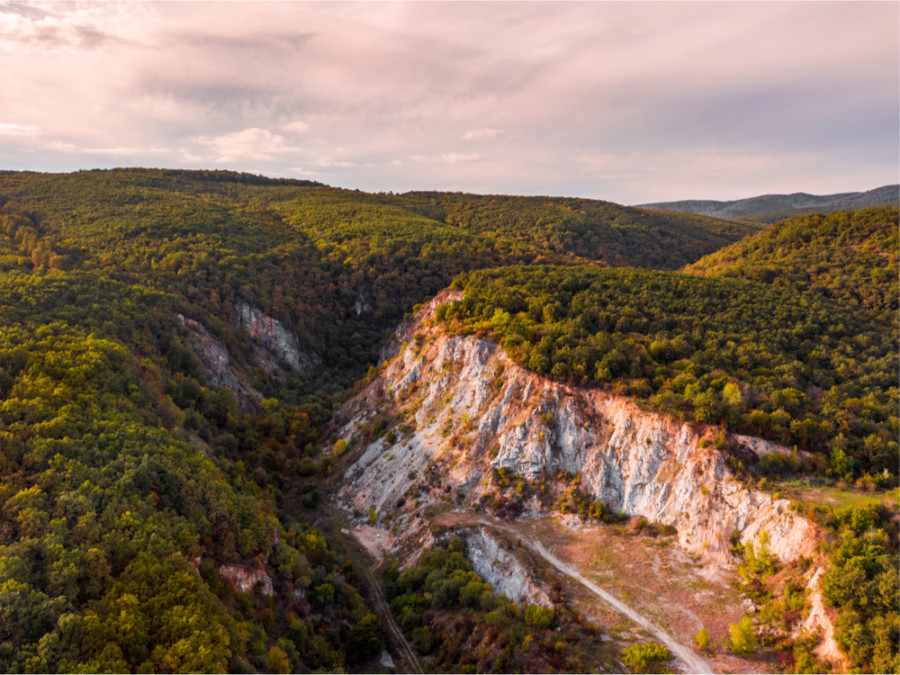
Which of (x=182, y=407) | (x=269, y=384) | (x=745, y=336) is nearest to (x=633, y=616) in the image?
(x=745, y=336)

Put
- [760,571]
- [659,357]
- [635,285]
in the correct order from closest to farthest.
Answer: [760,571]
[659,357]
[635,285]

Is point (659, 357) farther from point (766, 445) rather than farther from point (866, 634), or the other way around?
point (866, 634)

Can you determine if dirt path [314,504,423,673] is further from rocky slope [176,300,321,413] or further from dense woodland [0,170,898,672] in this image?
rocky slope [176,300,321,413]

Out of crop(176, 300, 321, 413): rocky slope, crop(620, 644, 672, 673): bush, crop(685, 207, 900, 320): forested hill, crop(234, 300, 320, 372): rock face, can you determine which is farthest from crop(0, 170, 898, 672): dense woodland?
crop(620, 644, 672, 673): bush

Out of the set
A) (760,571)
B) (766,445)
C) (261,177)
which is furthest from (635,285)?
(261,177)

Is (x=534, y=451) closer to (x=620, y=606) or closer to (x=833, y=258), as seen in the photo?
(x=620, y=606)

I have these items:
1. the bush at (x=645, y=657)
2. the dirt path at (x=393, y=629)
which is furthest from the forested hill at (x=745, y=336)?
the dirt path at (x=393, y=629)

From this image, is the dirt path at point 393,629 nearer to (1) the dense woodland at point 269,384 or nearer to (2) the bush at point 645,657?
(1) the dense woodland at point 269,384
